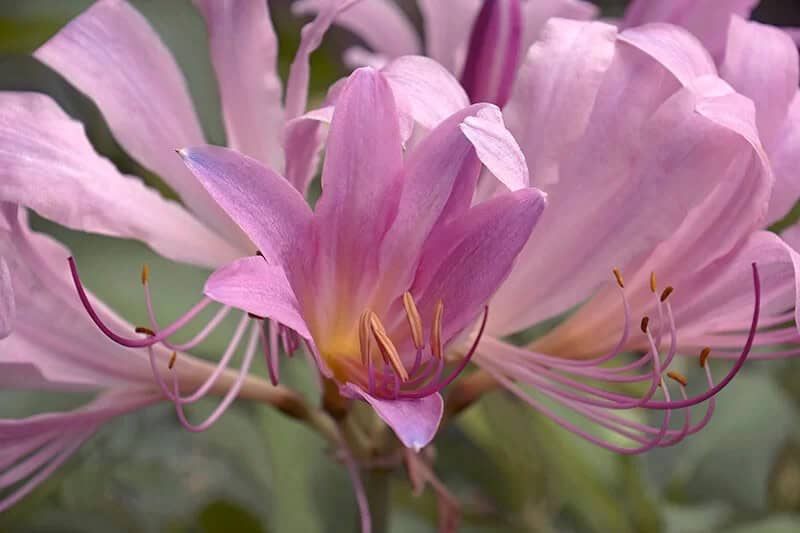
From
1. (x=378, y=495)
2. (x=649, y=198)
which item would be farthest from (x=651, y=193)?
(x=378, y=495)

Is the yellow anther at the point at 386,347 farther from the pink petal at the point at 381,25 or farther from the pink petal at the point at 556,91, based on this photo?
the pink petal at the point at 381,25

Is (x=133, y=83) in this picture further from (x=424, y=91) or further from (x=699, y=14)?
Answer: (x=699, y=14)

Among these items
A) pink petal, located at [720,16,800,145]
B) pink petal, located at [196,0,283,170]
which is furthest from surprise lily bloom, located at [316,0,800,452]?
pink petal, located at [196,0,283,170]

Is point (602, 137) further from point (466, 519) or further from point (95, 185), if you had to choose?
point (466, 519)

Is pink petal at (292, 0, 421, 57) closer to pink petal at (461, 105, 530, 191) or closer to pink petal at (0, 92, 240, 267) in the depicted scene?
pink petal at (0, 92, 240, 267)

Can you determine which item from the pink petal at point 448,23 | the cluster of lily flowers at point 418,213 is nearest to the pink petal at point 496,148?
the cluster of lily flowers at point 418,213

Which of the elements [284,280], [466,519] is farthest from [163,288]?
[284,280]
